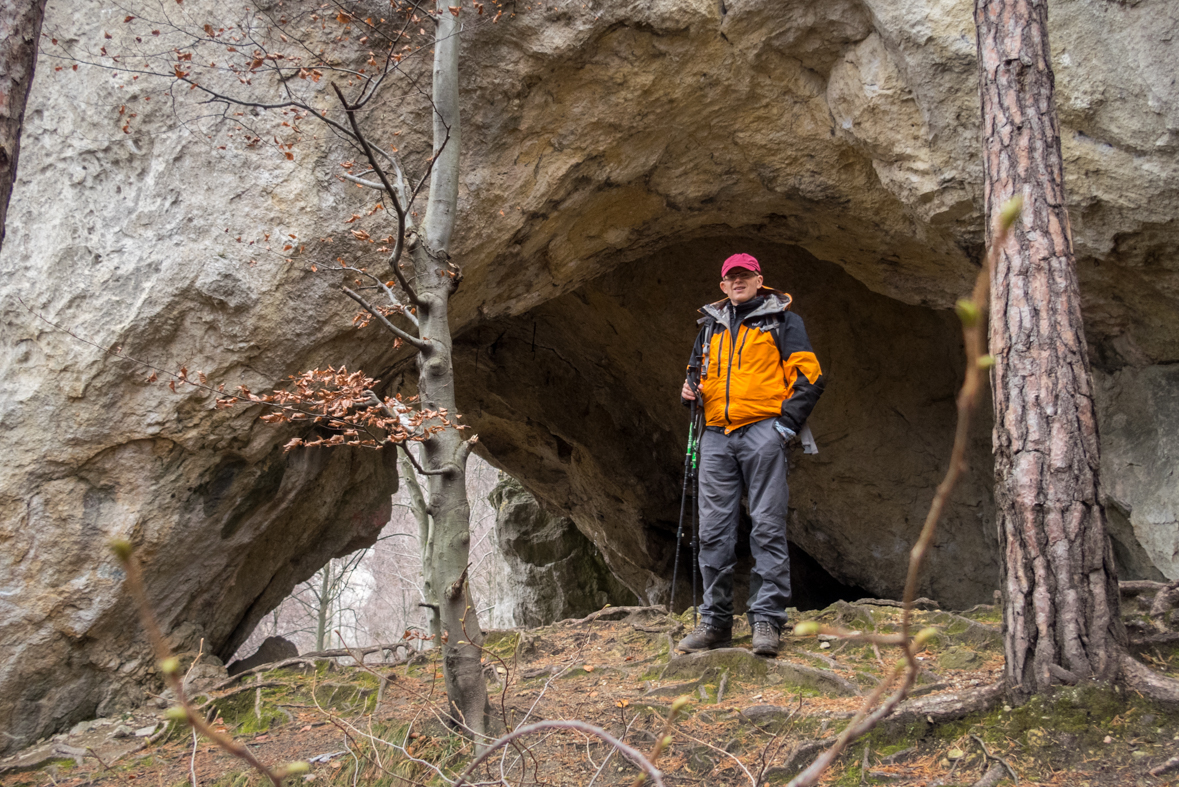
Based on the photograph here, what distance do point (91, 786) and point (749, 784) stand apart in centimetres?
313

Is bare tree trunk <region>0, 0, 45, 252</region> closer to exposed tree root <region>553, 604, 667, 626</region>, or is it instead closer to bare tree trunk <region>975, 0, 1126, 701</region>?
bare tree trunk <region>975, 0, 1126, 701</region>

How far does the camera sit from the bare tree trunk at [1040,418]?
2.75 meters

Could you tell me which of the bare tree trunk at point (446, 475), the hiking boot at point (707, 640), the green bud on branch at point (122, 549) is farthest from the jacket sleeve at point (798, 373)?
the green bud on branch at point (122, 549)

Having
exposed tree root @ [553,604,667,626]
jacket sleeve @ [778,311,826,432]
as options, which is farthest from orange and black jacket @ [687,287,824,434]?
exposed tree root @ [553,604,667,626]

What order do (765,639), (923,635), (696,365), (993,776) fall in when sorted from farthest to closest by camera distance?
1. (696,365)
2. (765,639)
3. (993,776)
4. (923,635)

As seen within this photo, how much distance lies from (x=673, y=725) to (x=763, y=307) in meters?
2.26

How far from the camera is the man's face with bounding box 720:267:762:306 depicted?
446cm

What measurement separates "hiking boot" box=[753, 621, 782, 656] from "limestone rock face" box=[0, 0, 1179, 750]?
2600mm

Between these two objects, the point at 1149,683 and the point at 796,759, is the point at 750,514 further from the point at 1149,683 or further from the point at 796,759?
the point at 1149,683

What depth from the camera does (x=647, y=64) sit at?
483 centimetres

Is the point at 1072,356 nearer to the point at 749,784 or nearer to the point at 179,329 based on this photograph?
the point at 749,784

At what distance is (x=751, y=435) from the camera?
4254mm

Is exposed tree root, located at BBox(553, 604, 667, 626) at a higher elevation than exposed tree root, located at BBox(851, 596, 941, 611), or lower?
lower

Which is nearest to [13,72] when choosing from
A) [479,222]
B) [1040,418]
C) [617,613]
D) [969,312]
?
[479,222]
